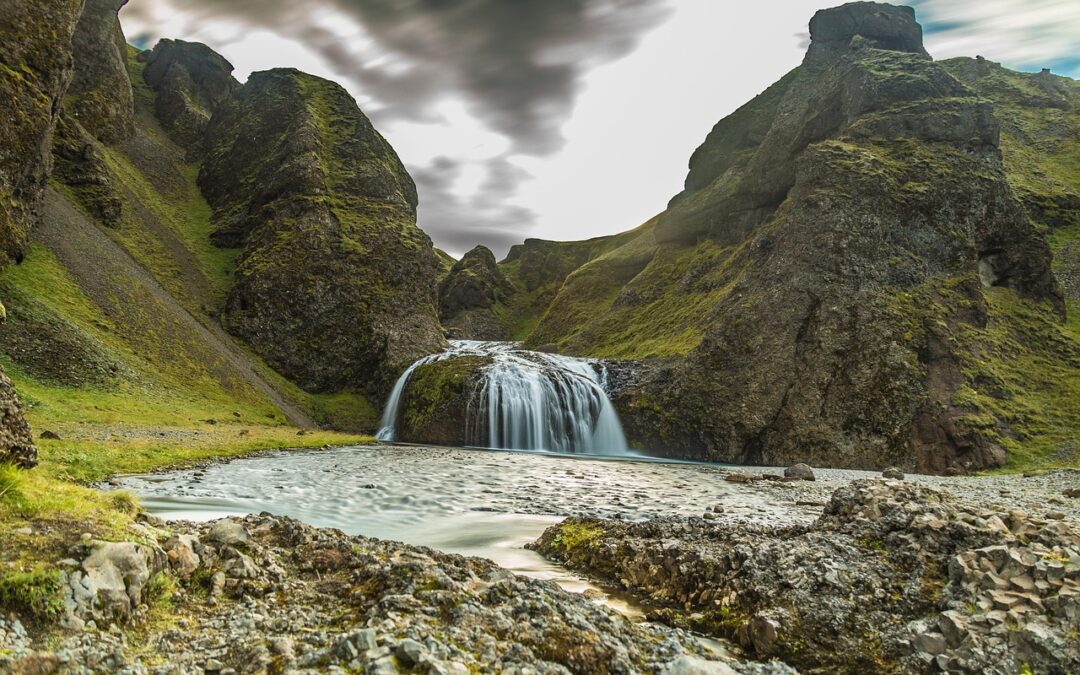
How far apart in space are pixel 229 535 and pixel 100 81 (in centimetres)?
12713

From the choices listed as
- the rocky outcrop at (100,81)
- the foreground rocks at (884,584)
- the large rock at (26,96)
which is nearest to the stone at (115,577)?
the foreground rocks at (884,584)

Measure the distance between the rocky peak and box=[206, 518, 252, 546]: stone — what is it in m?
122

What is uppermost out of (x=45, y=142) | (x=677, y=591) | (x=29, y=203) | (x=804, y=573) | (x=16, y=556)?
(x=45, y=142)

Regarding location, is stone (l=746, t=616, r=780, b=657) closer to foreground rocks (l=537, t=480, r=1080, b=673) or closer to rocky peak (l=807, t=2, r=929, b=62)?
foreground rocks (l=537, t=480, r=1080, b=673)

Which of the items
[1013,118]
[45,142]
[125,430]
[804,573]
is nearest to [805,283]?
[804,573]

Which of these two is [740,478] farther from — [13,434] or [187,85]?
[187,85]

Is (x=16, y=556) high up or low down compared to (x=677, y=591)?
up

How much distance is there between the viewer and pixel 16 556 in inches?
238

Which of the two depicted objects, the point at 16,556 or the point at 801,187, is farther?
the point at 801,187

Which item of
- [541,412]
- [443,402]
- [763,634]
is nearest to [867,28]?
[541,412]

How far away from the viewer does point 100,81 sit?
9856cm

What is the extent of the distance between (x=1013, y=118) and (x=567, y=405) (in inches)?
4219

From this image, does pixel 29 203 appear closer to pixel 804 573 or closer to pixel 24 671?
pixel 24 671

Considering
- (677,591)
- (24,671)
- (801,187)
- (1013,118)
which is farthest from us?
(1013,118)
